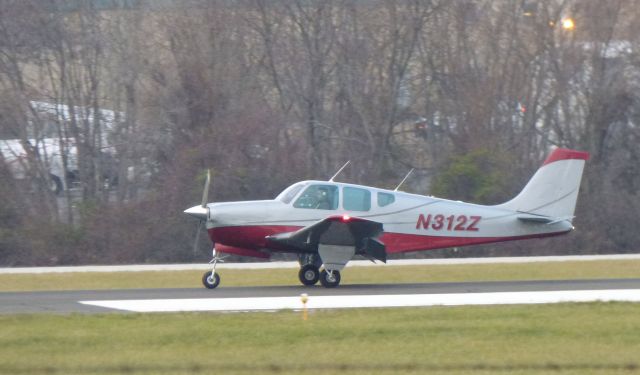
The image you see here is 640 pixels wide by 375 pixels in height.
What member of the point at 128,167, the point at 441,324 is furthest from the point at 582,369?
the point at 128,167

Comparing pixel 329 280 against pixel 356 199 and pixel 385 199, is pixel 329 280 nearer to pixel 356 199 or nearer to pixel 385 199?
pixel 356 199

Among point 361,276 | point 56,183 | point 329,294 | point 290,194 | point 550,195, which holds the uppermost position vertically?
point 290,194

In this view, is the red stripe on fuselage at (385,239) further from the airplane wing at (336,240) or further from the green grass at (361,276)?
the green grass at (361,276)

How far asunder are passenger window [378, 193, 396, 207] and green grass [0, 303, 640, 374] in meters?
4.94

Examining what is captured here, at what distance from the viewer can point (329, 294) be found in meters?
15.9

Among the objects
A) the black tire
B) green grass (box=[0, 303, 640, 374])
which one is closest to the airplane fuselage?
green grass (box=[0, 303, 640, 374])

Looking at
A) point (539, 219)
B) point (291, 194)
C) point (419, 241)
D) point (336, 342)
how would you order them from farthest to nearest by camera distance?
point (539, 219) < point (419, 241) < point (291, 194) < point (336, 342)

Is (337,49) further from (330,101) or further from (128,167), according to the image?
(128,167)

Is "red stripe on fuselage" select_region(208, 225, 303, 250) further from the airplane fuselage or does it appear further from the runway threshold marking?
the runway threshold marking

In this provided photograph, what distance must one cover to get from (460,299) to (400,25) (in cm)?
2061

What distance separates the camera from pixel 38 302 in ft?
49.2

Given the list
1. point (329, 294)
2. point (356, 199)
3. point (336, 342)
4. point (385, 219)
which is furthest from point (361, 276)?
point (336, 342)

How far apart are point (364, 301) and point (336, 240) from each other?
2964 millimetres

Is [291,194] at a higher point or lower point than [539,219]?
higher
